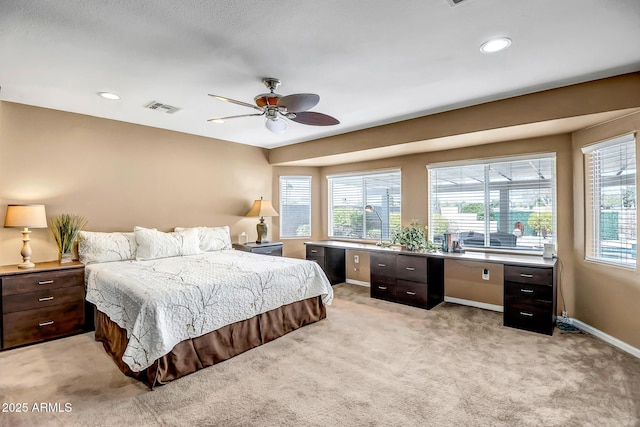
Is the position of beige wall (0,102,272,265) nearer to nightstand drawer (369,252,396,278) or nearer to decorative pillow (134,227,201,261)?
decorative pillow (134,227,201,261)

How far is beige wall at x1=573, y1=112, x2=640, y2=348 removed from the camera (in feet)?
9.72

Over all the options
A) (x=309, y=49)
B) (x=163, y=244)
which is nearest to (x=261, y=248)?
(x=163, y=244)

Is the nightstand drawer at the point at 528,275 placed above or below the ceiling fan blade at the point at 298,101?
below

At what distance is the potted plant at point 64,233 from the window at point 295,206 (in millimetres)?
3303

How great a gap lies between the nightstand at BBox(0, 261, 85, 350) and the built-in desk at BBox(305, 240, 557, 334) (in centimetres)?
348

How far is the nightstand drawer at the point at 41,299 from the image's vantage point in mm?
3061

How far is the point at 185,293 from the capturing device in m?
2.63

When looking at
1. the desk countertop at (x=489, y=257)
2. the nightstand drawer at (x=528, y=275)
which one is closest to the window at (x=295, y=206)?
the desk countertop at (x=489, y=257)

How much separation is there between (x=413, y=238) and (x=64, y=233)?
4.42 meters

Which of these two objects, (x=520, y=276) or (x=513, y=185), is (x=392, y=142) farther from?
(x=520, y=276)

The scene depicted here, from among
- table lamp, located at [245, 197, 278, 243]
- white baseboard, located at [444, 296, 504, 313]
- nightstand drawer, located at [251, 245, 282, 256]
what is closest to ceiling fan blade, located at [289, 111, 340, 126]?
table lamp, located at [245, 197, 278, 243]

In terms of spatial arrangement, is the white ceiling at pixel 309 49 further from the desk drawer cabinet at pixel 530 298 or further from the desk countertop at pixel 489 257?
the desk drawer cabinet at pixel 530 298

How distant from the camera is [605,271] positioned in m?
3.29

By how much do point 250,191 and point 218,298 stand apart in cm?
325
